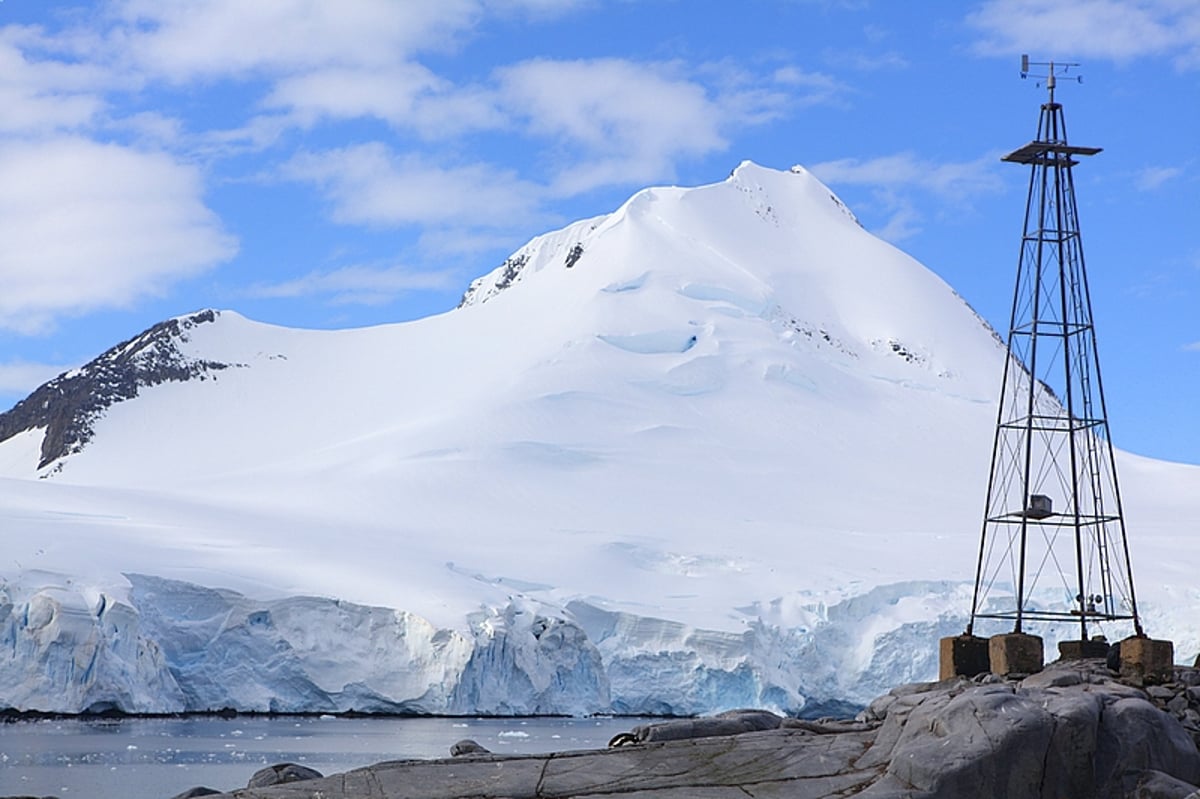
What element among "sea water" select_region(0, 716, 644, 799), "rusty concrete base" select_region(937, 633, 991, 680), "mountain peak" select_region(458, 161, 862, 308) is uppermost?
"mountain peak" select_region(458, 161, 862, 308)

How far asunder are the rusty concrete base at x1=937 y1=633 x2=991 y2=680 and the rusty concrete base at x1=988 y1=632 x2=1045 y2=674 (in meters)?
0.99

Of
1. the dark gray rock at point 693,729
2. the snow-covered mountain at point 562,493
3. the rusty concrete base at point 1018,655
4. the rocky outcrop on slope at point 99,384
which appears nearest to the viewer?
the dark gray rock at point 693,729

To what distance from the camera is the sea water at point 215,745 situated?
19.0 m

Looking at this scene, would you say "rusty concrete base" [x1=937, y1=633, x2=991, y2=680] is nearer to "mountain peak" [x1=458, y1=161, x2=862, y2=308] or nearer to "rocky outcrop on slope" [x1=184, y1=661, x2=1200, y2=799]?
"rocky outcrop on slope" [x1=184, y1=661, x2=1200, y2=799]

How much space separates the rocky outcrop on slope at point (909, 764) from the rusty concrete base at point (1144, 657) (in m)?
3.57

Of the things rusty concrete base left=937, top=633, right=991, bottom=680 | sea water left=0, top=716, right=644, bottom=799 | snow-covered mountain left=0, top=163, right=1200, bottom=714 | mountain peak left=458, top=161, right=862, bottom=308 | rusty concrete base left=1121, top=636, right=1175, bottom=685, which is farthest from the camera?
mountain peak left=458, top=161, right=862, bottom=308

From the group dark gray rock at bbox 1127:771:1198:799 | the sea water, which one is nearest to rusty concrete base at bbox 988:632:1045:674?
the sea water

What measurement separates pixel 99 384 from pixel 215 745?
41072mm

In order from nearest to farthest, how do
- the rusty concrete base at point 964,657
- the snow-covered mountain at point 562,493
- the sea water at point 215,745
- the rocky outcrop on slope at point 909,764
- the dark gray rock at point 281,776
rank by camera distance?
the rocky outcrop on slope at point 909,764, the dark gray rock at point 281,776, the rusty concrete base at point 964,657, the sea water at point 215,745, the snow-covered mountain at point 562,493

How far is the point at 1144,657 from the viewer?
14773mm

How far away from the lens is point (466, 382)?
55.3 meters

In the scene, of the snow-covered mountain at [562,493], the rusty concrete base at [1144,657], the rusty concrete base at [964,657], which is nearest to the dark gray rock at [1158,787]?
the rusty concrete base at [1144,657]

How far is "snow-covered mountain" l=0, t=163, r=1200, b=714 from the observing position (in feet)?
104

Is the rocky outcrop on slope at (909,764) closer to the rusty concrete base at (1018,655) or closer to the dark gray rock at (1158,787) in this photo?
the dark gray rock at (1158,787)
